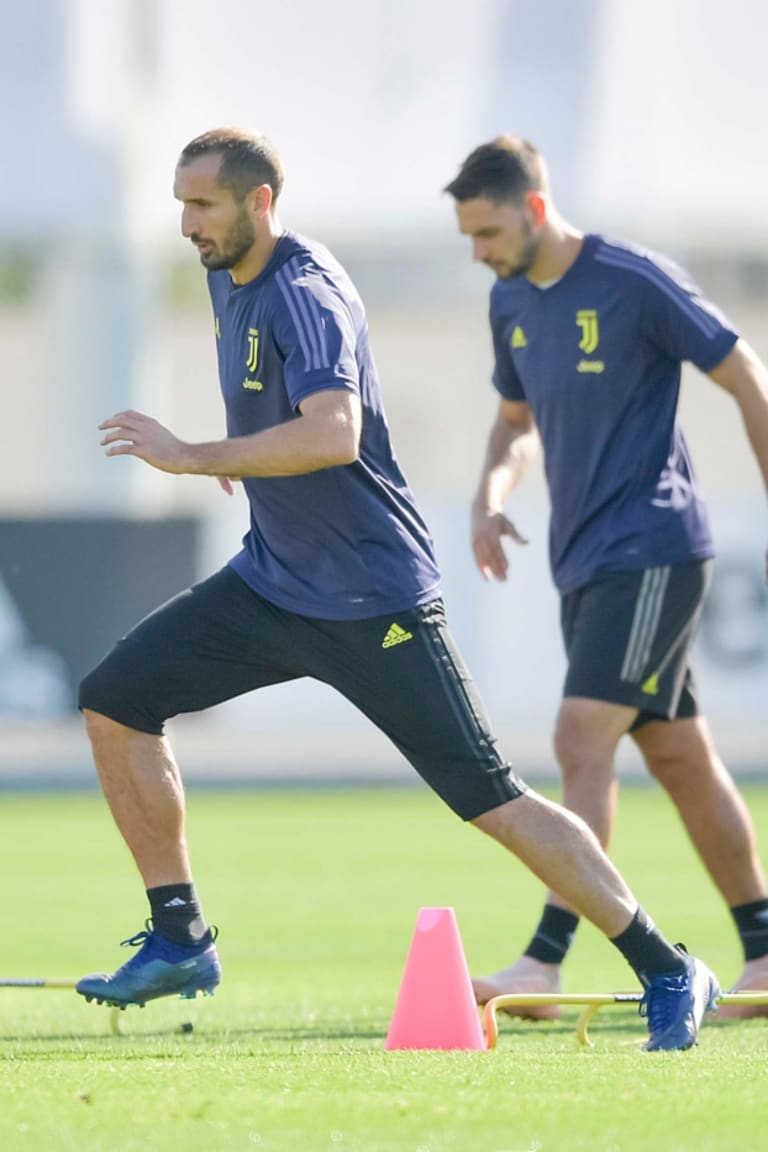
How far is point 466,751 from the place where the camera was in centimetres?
571

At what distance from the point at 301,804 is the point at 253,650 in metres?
9.45

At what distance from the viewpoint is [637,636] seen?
6812 mm

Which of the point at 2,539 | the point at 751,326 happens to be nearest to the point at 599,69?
the point at 2,539

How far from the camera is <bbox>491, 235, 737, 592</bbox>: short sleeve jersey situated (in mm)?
6863

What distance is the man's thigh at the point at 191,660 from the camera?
5965 millimetres

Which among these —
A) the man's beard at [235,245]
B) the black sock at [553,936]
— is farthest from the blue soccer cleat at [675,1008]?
the man's beard at [235,245]

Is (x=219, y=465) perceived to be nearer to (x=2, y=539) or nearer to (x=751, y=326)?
(x=2, y=539)

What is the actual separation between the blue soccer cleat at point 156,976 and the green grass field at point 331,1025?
0.49 ft

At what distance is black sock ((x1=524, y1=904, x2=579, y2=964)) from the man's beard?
2.40 m

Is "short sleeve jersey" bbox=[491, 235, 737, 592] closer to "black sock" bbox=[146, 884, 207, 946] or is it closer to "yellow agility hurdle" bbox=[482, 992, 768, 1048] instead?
"yellow agility hurdle" bbox=[482, 992, 768, 1048]

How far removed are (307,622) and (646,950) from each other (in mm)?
1233

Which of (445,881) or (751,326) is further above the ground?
(751,326)

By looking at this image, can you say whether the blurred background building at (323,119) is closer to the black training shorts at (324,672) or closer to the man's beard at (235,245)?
the black training shorts at (324,672)

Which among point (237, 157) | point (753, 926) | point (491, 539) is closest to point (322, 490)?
point (237, 157)
